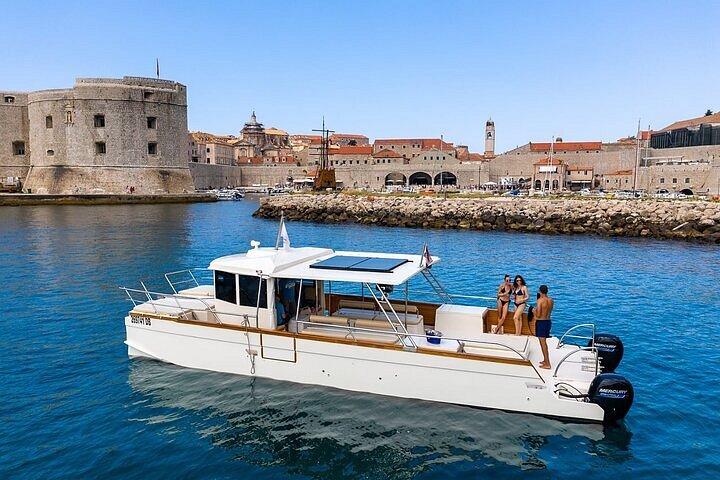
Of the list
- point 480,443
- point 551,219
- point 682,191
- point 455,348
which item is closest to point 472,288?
point 455,348

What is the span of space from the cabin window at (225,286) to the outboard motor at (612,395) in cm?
624

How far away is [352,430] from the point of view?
7934 millimetres

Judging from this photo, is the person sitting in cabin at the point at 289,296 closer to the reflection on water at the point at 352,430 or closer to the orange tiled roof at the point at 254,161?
the reflection on water at the point at 352,430

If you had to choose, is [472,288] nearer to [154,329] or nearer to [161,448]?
[154,329]

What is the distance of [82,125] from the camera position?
189 ft

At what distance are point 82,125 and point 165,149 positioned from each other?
8.82 metres

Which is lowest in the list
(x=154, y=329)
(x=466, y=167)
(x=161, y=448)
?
(x=161, y=448)

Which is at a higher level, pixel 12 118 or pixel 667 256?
pixel 12 118

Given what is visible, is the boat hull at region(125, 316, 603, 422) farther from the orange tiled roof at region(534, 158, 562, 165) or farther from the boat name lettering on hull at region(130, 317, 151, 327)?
the orange tiled roof at region(534, 158, 562, 165)

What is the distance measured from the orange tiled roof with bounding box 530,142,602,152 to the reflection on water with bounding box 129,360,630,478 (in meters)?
92.7

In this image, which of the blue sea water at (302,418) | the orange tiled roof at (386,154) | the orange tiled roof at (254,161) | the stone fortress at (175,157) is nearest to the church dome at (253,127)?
the orange tiled roof at (254,161)

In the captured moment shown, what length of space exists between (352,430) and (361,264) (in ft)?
9.52

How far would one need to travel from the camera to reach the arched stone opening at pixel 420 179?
9325 cm

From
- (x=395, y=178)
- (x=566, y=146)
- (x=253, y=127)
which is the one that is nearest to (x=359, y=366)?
(x=395, y=178)
